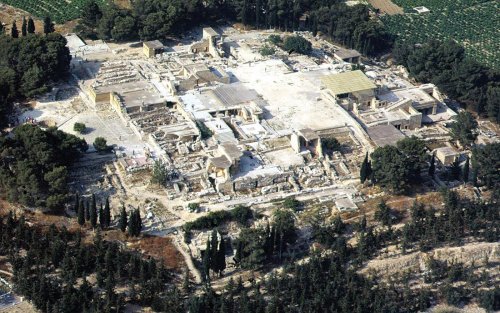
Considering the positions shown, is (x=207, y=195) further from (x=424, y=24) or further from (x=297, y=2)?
(x=424, y=24)

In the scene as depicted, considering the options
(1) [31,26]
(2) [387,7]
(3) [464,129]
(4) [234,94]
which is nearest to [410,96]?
(3) [464,129]

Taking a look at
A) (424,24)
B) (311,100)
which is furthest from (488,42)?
(311,100)

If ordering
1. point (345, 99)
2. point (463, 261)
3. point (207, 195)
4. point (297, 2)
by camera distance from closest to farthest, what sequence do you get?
point (463, 261)
point (207, 195)
point (345, 99)
point (297, 2)

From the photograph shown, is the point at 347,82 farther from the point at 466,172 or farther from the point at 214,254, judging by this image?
the point at 214,254

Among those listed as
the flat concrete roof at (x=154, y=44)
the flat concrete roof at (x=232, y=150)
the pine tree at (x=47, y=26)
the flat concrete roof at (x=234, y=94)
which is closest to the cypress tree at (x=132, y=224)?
the flat concrete roof at (x=232, y=150)

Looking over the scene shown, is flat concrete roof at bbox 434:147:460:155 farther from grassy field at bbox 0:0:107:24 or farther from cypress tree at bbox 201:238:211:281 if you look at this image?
grassy field at bbox 0:0:107:24
